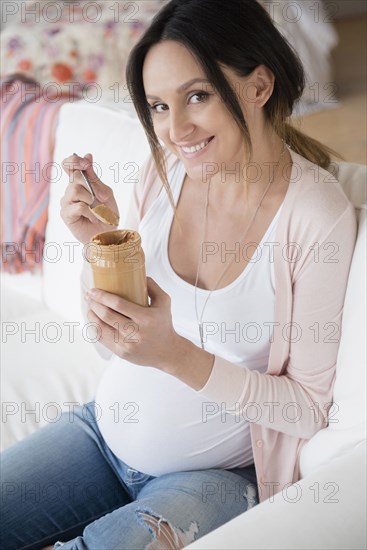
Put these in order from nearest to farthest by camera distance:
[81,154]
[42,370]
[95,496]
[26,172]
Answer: [95,496] < [42,370] < [81,154] < [26,172]

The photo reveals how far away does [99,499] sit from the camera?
1.29 meters

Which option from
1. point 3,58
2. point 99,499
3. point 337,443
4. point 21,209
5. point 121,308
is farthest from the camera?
point 3,58

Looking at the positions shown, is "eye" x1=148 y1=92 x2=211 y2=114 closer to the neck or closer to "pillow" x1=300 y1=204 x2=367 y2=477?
the neck

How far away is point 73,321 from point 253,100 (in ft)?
2.60

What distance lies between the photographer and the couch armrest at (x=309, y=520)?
0.88m

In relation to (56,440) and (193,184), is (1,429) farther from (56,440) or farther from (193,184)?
(193,184)

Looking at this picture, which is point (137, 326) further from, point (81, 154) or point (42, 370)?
point (81, 154)

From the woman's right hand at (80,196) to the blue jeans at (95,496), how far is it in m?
0.34

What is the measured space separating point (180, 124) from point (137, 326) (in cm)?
32

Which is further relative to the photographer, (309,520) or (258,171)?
(258,171)

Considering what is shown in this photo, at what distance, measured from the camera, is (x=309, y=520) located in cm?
90

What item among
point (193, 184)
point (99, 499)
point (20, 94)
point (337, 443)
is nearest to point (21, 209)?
point (20, 94)

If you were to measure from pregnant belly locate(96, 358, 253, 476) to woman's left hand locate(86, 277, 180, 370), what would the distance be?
153 millimetres

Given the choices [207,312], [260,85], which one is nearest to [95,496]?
[207,312]
